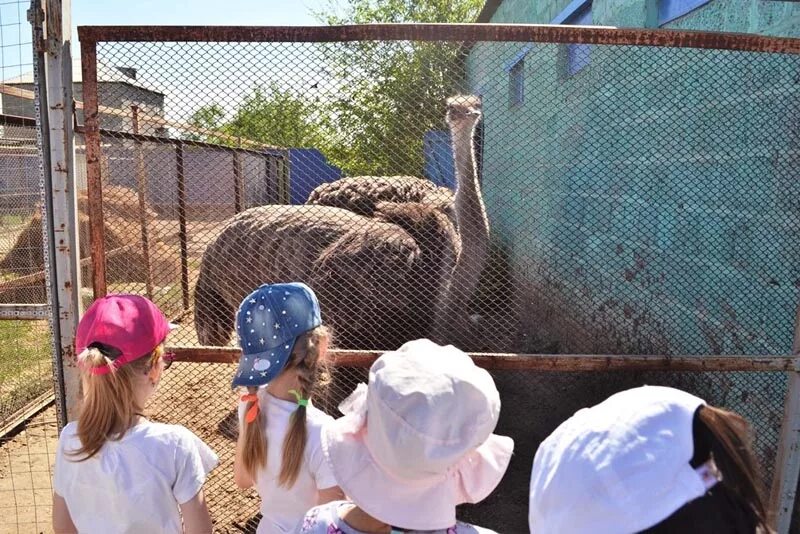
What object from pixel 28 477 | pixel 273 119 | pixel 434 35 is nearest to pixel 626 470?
pixel 434 35

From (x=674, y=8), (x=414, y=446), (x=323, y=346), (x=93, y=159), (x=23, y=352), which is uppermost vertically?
(x=674, y=8)

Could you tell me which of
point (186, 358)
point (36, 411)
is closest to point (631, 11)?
point (186, 358)

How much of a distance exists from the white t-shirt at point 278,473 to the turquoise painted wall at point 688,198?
7.54 ft

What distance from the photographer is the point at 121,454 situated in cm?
185

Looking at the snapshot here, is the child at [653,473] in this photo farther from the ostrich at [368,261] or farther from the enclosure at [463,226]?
the ostrich at [368,261]

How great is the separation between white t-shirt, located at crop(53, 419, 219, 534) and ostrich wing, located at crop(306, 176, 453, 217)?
400cm

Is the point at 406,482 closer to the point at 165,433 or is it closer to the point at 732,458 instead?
the point at 732,458

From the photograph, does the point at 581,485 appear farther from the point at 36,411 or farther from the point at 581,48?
the point at 581,48

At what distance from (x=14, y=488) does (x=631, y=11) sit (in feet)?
18.0

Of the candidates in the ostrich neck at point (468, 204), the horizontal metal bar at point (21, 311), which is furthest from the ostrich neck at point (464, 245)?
the horizontal metal bar at point (21, 311)

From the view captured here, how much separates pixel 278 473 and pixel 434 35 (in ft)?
5.44

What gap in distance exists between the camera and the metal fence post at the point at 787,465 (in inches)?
113

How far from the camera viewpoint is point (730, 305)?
148 inches

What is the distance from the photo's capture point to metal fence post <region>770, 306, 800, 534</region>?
286cm
